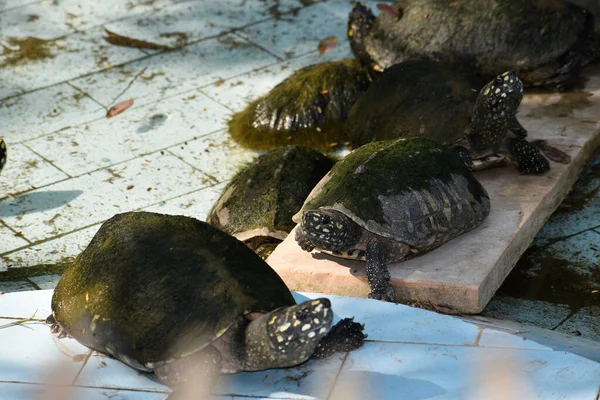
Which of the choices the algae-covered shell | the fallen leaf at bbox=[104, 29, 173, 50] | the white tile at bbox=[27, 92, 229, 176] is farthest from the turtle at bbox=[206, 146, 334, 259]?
the fallen leaf at bbox=[104, 29, 173, 50]

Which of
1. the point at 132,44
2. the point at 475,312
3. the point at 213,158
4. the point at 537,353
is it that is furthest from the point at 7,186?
the point at 537,353

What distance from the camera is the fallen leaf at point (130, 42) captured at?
862 centimetres

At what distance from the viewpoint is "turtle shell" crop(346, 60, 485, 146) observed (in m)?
6.17

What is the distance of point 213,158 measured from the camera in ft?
23.1

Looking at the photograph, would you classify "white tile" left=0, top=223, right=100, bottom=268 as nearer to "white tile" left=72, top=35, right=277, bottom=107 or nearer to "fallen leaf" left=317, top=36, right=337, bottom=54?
"white tile" left=72, top=35, right=277, bottom=107

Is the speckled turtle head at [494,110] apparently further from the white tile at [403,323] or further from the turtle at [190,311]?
the turtle at [190,311]

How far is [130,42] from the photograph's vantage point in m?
8.70

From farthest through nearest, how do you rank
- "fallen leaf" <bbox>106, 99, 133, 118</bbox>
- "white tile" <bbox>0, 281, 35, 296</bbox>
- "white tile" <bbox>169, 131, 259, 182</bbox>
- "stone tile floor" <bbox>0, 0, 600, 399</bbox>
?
"fallen leaf" <bbox>106, 99, 133, 118</bbox> < "white tile" <bbox>169, 131, 259, 182</bbox> < "white tile" <bbox>0, 281, 35, 296</bbox> < "stone tile floor" <bbox>0, 0, 600, 399</bbox>

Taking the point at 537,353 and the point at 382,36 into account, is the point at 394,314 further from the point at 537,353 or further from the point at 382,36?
the point at 382,36

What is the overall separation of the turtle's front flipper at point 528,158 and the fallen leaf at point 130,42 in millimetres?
3743

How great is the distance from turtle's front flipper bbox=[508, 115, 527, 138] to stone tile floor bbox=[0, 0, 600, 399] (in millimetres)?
542

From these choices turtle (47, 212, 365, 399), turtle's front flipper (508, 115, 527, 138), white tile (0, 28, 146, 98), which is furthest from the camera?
white tile (0, 28, 146, 98)

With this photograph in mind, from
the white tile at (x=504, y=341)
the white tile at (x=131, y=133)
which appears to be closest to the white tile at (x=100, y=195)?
the white tile at (x=131, y=133)

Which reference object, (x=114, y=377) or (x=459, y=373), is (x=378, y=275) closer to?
(x=459, y=373)
